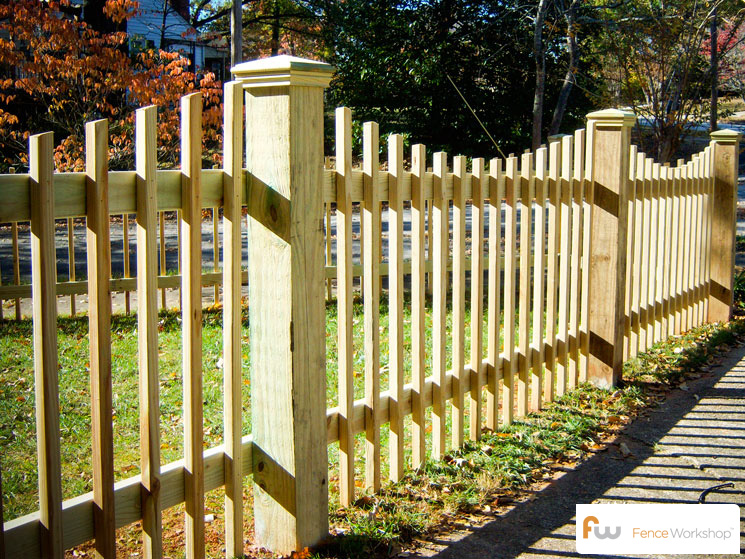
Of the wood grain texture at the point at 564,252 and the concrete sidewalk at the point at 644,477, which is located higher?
the wood grain texture at the point at 564,252

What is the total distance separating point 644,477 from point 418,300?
5.32 feet

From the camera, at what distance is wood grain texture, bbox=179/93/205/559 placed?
266 centimetres

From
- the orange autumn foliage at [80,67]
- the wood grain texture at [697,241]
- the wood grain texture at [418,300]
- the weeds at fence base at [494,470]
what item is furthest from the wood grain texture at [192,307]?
the orange autumn foliage at [80,67]

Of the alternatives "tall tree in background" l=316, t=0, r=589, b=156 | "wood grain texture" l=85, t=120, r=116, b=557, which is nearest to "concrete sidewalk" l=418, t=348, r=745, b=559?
"wood grain texture" l=85, t=120, r=116, b=557

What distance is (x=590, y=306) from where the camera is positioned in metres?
5.61

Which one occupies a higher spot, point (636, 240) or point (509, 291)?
point (636, 240)

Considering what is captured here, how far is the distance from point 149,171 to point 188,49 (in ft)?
109

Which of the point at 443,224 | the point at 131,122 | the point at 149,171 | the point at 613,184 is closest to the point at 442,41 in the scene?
the point at 131,122

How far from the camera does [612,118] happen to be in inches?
213

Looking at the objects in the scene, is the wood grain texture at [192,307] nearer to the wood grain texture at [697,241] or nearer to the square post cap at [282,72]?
the square post cap at [282,72]

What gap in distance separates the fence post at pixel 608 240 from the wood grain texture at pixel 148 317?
3.80 m

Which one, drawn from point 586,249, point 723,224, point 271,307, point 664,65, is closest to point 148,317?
point 271,307

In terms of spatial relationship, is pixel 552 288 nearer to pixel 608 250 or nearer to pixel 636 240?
pixel 608 250

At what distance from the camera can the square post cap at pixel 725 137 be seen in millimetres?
7582
